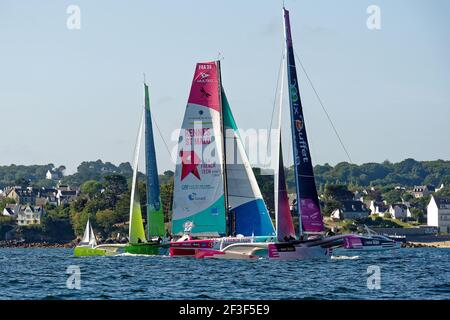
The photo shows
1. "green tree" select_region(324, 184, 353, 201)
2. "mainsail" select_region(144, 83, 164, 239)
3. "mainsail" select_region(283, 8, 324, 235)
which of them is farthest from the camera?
"green tree" select_region(324, 184, 353, 201)

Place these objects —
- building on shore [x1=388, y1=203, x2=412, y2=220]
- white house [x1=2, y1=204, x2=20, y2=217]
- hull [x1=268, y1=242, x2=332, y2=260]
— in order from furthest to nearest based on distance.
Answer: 1. building on shore [x1=388, y1=203, x2=412, y2=220]
2. white house [x1=2, y1=204, x2=20, y2=217]
3. hull [x1=268, y1=242, x2=332, y2=260]

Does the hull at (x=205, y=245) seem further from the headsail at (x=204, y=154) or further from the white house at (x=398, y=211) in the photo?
the white house at (x=398, y=211)

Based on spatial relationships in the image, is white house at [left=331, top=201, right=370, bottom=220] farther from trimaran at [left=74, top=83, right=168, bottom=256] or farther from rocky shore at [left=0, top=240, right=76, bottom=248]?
trimaran at [left=74, top=83, right=168, bottom=256]

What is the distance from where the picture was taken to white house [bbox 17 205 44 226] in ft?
577

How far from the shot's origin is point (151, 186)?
68688 millimetres

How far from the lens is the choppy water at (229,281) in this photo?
35.0 meters

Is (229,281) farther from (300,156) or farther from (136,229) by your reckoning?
(136,229)

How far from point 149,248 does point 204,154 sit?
326 inches

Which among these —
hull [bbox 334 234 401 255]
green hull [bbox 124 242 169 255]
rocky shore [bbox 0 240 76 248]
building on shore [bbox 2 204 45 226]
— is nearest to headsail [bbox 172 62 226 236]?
green hull [bbox 124 242 169 255]

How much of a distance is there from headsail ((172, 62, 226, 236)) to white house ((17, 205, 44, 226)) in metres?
118

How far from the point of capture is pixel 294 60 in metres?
52.9
